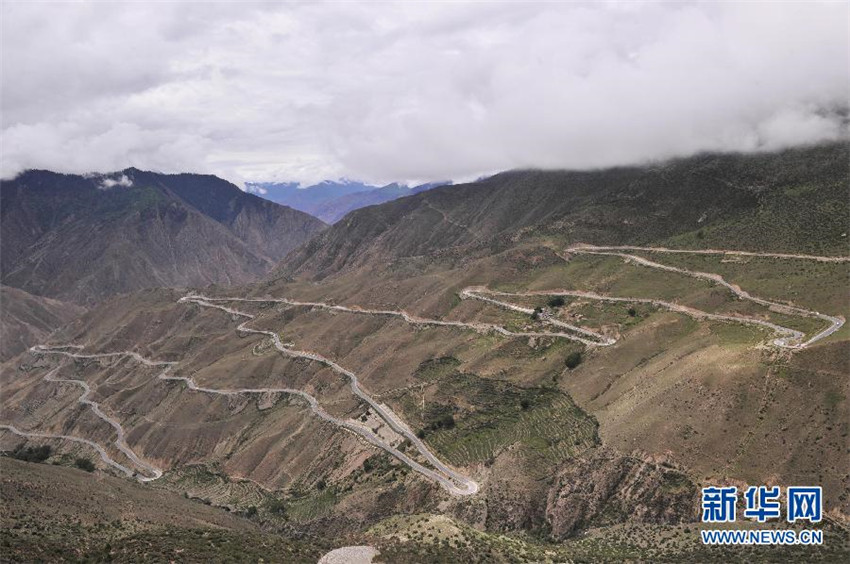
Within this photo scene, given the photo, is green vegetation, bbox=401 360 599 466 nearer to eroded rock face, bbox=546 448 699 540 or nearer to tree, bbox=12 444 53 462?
eroded rock face, bbox=546 448 699 540

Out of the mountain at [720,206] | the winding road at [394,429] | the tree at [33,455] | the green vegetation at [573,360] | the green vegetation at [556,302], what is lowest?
the tree at [33,455]

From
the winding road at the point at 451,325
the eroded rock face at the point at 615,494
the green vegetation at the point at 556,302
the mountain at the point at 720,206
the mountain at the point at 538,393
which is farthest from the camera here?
the green vegetation at the point at 556,302

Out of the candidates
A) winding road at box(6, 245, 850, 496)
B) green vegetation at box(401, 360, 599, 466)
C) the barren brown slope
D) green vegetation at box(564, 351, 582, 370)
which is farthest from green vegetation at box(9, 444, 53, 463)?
green vegetation at box(564, 351, 582, 370)

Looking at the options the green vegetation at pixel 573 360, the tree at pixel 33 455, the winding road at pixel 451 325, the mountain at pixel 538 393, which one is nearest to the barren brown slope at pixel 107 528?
the mountain at pixel 538 393

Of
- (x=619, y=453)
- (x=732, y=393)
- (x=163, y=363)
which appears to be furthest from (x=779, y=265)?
(x=163, y=363)

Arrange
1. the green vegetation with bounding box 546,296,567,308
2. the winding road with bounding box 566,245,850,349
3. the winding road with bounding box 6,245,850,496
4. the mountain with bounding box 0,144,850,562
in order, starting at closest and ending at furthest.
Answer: the mountain with bounding box 0,144,850,562 → the winding road with bounding box 566,245,850,349 → the winding road with bounding box 6,245,850,496 → the green vegetation with bounding box 546,296,567,308

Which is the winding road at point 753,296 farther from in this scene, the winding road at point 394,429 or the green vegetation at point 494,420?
the winding road at point 394,429

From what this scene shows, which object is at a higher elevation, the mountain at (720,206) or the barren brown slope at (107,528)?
the mountain at (720,206)

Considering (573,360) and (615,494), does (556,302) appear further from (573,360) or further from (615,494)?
(615,494)

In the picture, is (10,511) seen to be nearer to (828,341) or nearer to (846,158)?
(828,341)

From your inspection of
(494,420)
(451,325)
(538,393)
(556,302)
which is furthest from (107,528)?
(556,302)
